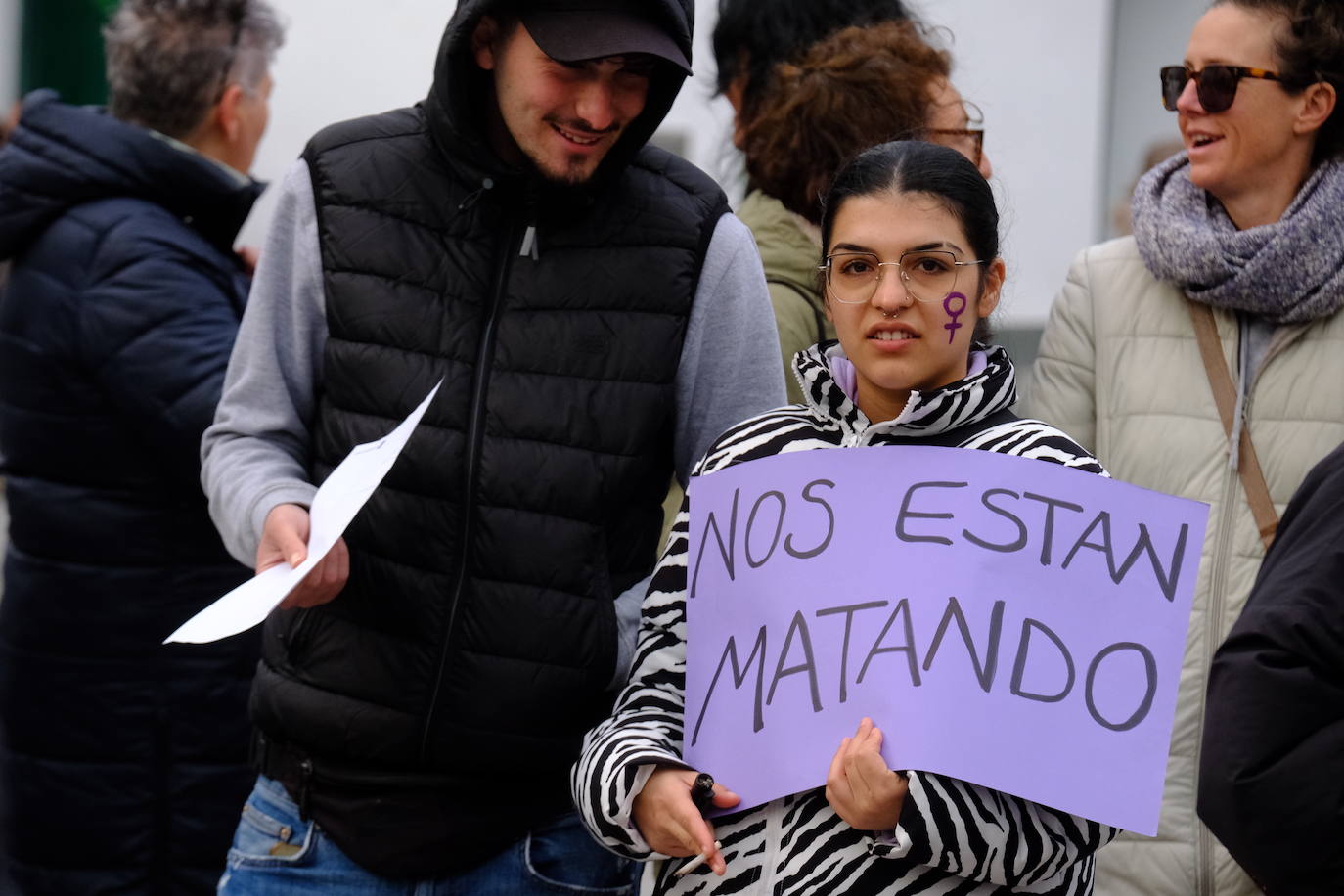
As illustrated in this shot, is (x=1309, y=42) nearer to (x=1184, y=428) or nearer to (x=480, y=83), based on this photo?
(x=1184, y=428)

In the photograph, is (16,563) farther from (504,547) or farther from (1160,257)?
(1160,257)

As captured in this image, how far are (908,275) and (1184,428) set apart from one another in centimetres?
106

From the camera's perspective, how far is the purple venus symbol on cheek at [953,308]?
2.00 m

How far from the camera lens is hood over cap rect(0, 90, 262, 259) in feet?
10.9

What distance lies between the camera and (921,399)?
75.7 inches

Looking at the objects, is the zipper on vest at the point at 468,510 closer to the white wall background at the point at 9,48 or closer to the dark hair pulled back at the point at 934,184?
the dark hair pulled back at the point at 934,184

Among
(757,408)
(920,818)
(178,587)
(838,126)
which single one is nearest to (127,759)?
(178,587)

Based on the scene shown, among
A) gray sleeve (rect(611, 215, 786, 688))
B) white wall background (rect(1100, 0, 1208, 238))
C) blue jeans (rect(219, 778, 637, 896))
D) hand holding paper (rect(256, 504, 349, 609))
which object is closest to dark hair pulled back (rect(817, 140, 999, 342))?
gray sleeve (rect(611, 215, 786, 688))

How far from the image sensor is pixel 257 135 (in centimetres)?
371

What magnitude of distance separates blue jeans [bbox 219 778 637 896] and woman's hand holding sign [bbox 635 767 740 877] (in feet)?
1.44

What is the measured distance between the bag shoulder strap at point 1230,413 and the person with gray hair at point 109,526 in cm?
178

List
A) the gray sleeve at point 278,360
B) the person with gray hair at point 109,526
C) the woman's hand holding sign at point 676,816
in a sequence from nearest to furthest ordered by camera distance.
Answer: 1. the woman's hand holding sign at point 676,816
2. the gray sleeve at point 278,360
3. the person with gray hair at point 109,526

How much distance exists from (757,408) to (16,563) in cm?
175

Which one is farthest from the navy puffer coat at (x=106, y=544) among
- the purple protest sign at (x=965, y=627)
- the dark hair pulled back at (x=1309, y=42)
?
the dark hair pulled back at (x=1309, y=42)
